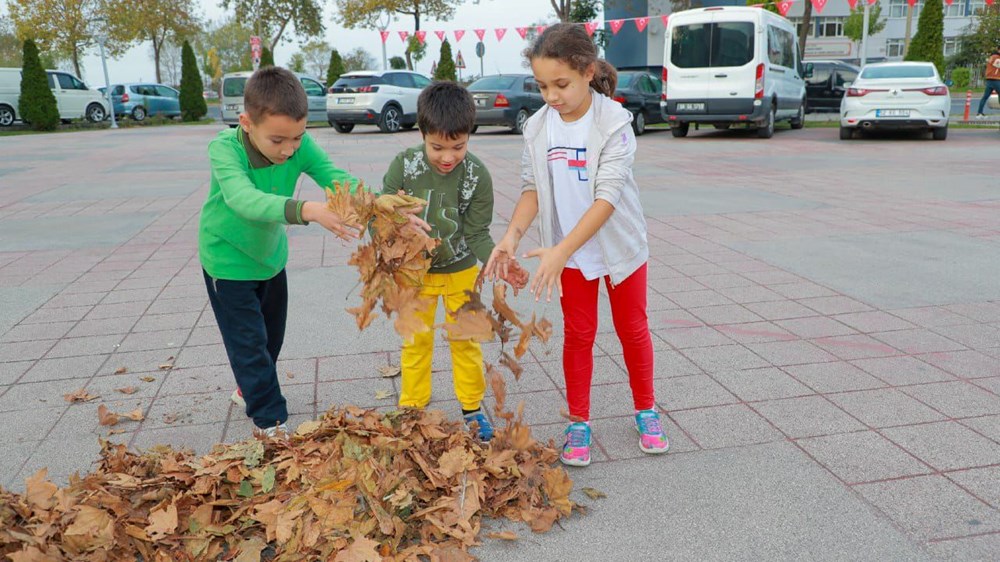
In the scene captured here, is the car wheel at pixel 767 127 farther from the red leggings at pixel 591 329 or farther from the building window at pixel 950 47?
the building window at pixel 950 47

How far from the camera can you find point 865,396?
11.9 feet

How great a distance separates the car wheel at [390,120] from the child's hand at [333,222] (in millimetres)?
18616

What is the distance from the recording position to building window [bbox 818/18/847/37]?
210 feet

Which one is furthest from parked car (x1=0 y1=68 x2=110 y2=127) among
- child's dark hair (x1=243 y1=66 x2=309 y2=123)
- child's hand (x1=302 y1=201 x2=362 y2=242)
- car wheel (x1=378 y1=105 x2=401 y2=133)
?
child's hand (x1=302 y1=201 x2=362 y2=242)

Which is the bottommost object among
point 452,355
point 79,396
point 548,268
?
point 79,396

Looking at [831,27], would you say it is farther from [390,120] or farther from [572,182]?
[572,182]

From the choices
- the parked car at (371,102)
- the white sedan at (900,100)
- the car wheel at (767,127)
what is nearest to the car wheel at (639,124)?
the car wheel at (767,127)

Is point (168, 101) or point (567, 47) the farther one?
point (168, 101)

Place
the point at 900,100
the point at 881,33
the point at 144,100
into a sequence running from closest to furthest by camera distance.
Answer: the point at 900,100 → the point at 144,100 → the point at 881,33

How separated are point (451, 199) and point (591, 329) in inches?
28.7

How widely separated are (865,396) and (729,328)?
1.10 metres

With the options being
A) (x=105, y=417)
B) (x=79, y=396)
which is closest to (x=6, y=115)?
(x=79, y=396)

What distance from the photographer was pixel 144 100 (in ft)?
106

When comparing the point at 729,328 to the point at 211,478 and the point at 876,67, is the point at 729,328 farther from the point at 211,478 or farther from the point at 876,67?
the point at 876,67
